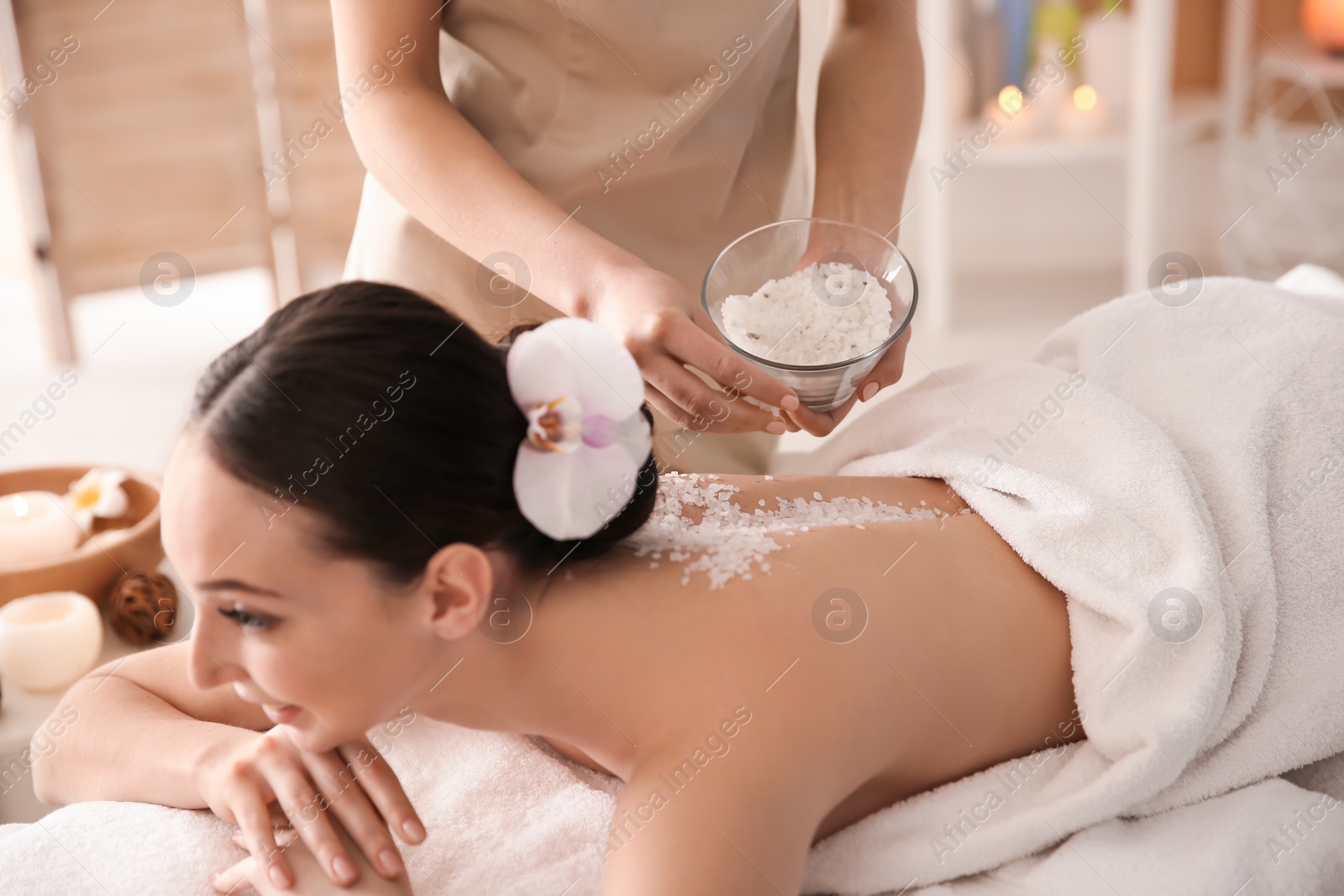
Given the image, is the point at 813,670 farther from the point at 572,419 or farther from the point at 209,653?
the point at 209,653

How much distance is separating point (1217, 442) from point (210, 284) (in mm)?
3472

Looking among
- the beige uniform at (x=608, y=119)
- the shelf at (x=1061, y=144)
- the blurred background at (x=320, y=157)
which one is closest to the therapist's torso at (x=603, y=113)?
the beige uniform at (x=608, y=119)

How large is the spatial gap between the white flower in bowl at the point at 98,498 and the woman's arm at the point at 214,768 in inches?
13.0

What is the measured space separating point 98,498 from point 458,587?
31.6 inches

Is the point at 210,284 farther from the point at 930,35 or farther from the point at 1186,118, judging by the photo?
the point at 1186,118

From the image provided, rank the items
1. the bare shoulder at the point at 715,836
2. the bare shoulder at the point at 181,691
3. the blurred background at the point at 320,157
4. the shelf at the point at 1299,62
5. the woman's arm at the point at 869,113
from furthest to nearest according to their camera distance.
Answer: the blurred background at the point at 320,157, the shelf at the point at 1299,62, the woman's arm at the point at 869,113, the bare shoulder at the point at 181,691, the bare shoulder at the point at 715,836

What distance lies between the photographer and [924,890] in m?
0.95

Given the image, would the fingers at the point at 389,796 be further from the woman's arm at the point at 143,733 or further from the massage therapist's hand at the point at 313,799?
the woman's arm at the point at 143,733

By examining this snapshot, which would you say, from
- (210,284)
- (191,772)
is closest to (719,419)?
(191,772)

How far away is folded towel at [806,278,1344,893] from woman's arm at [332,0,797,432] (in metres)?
0.31

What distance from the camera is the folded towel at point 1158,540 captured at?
0.98m

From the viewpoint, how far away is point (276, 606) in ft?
2.99

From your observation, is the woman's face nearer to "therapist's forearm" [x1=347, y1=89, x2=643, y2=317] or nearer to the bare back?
the bare back

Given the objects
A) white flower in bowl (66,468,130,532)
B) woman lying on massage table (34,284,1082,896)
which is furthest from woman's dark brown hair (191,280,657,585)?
white flower in bowl (66,468,130,532)
